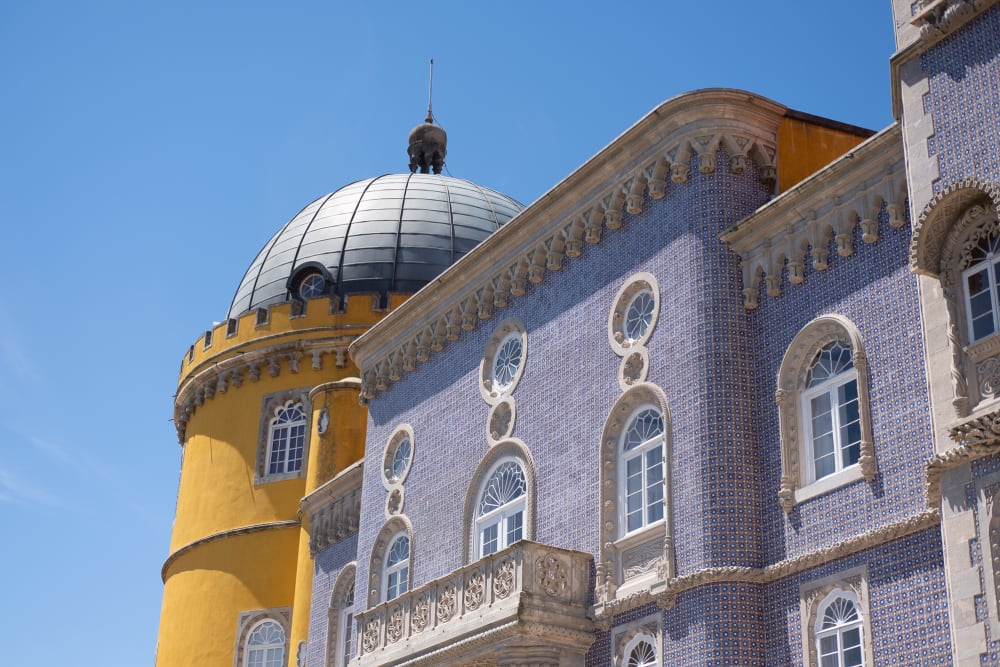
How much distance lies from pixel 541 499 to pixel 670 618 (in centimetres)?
380

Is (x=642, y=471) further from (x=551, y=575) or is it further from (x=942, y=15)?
(x=942, y=15)

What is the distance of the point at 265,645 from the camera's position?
103ft

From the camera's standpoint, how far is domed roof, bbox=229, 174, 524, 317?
3591cm

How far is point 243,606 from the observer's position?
31.9 meters

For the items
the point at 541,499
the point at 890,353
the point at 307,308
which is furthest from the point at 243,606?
the point at 890,353

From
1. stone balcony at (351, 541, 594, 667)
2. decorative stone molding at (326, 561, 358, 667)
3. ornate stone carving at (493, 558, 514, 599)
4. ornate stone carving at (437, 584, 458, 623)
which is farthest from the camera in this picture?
decorative stone molding at (326, 561, 358, 667)

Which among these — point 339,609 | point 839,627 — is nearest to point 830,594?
point 839,627

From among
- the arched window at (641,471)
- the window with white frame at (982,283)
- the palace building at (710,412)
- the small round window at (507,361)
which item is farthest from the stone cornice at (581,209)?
the window with white frame at (982,283)

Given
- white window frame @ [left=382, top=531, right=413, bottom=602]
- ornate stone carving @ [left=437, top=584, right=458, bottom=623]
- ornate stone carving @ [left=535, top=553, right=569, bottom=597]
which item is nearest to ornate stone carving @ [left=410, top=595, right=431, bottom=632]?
ornate stone carving @ [left=437, top=584, right=458, bottom=623]

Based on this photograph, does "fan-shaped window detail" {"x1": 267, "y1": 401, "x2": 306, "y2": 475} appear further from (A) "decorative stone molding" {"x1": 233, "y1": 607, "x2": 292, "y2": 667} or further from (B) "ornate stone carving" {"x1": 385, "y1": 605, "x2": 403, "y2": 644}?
(B) "ornate stone carving" {"x1": 385, "y1": 605, "x2": 403, "y2": 644}

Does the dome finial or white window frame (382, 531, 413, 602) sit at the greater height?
the dome finial

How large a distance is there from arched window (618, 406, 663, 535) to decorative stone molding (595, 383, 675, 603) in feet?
0.29

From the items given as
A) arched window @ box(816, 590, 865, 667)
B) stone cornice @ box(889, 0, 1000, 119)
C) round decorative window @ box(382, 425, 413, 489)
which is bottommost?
arched window @ box(816, 590, 865, 667)

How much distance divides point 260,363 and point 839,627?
20.3 meters
